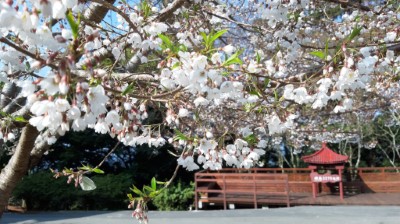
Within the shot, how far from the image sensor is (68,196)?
32.0 feet

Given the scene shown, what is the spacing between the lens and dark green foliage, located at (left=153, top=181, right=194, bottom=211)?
9664 mm

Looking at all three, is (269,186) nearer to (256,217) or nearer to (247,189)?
(247,189)

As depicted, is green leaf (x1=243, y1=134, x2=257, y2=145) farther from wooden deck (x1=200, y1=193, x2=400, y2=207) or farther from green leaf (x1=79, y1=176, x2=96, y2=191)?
wooden deck (x1=200, y1=193, x2=400, y2=207)

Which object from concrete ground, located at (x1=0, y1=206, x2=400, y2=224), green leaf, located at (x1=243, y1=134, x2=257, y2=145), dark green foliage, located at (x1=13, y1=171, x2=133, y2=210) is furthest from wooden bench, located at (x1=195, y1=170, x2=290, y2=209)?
green leaf, located at (x1=243, y1=134, x2=257, y2=145)

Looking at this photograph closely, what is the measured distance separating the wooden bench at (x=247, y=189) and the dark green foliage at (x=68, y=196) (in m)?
2.16

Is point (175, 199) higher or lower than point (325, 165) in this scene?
lower

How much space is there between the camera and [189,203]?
10062 millimetres

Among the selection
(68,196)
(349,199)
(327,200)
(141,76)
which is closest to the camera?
(141,76)

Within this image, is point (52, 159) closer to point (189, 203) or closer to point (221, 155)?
point (189, 203)

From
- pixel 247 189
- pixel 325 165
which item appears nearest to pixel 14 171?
pixel 247 189

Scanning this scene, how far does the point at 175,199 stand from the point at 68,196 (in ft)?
8.92

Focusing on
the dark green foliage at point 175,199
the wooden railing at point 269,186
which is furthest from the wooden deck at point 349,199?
the dark green foliage at point 175,199

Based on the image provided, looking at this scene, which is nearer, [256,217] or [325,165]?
[256,217]

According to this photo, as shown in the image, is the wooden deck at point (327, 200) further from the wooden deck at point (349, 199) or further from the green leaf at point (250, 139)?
the green leaf at point (250, 139)
